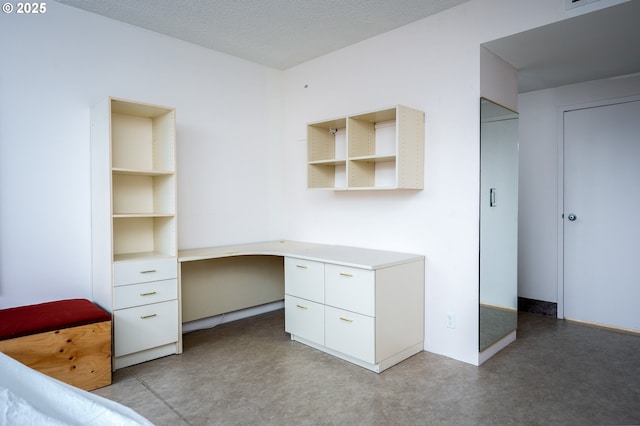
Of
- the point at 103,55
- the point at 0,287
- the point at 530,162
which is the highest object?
the point at 103,55

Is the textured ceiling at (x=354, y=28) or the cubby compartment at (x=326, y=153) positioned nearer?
the textured ceiling at (x=354, y=28)

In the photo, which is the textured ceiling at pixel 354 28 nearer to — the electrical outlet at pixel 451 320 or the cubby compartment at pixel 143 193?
the cubby compartment at pixel 143 193

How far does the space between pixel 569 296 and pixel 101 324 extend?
4.18 meters

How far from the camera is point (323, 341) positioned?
3.08 m

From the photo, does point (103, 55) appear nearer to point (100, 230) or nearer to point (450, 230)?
point (100, 230)

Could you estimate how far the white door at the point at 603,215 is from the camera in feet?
11.8

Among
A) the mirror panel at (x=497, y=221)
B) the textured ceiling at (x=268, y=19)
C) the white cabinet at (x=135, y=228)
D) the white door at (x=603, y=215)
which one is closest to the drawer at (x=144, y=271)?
the white cabinet at (x=135, y=228)

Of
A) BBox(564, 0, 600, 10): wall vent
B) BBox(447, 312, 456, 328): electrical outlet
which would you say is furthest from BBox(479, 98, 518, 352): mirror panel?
BBox(564, 0, 600, 10): wall vent

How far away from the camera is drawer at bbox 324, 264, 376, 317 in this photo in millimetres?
2715

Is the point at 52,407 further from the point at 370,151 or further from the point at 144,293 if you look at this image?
the point at 370,151

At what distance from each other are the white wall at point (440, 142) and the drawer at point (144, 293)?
1.64m

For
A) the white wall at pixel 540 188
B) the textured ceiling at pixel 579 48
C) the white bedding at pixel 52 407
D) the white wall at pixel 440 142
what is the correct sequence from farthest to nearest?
the white wall at pixel 540 188 → the white wall at pixel 440 142 → the textured ceiling at pixel 579 48 → the white bedding at pixel 52 407

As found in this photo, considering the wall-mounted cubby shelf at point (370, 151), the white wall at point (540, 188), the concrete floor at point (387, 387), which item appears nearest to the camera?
the concrete floor at point (387, 387)

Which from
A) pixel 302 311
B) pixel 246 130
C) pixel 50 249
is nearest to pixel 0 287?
pixel 50 249
